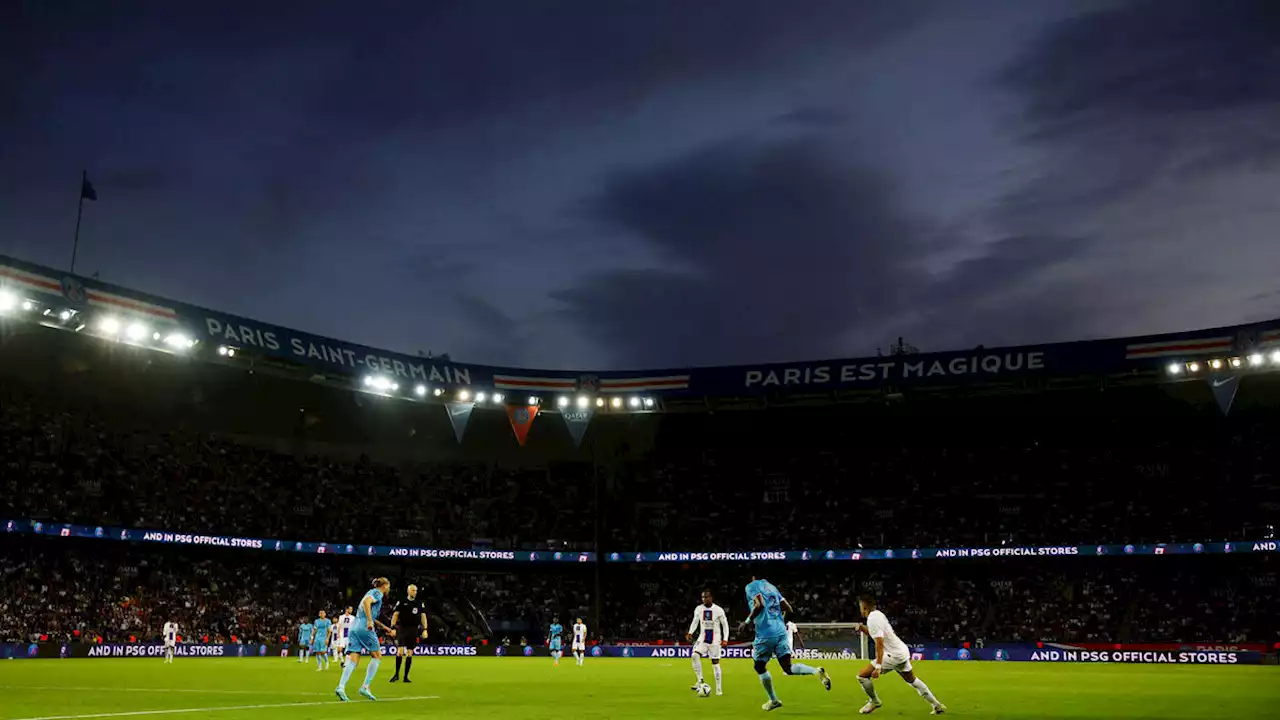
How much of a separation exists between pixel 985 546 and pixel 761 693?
37813 millimetres

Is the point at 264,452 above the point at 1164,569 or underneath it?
above

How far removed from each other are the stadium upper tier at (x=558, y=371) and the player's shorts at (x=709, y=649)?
27954 mm

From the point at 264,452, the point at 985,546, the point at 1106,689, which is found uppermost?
the point at 264,452

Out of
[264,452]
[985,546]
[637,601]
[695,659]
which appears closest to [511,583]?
[637,601]

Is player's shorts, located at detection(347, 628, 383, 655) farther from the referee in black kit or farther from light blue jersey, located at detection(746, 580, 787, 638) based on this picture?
light blue jersey, located at detection(746, 580, 787, 638)

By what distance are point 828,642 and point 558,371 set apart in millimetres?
19941

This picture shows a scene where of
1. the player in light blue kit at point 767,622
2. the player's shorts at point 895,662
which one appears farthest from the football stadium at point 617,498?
the player's shorts at point 895,662

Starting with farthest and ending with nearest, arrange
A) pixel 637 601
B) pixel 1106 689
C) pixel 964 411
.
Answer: pixel 637 601 → pixel 964 411 → pixel 1106 689

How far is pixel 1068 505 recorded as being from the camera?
59.8 meters

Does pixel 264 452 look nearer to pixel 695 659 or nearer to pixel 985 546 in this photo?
pixel 985 546

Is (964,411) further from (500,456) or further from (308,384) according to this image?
(308,384)

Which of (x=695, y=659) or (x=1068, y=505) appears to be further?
(x=1068, y=505)

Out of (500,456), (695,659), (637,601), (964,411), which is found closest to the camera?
(695,659)

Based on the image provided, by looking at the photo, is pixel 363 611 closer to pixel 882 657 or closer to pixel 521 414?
pixel 882 657
